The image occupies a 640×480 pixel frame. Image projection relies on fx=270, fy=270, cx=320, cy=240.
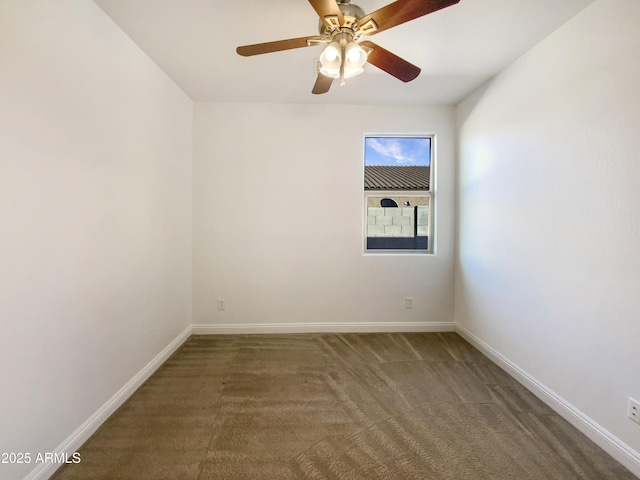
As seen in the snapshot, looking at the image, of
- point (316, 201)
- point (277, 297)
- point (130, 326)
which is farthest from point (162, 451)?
point (316, 201)

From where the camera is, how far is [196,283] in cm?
311

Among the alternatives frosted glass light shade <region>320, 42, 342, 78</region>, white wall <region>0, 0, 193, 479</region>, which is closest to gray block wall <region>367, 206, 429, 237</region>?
frosted glass light shade <region>320, 42, 342, 78</region>

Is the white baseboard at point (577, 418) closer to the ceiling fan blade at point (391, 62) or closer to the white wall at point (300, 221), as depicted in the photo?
the white wall at point (300, 221)

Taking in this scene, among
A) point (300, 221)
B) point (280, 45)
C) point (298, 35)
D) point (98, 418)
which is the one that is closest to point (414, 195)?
point (300, 221)

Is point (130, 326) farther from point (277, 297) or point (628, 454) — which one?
point (628, 454)

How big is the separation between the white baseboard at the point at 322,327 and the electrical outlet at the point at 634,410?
5.88ft

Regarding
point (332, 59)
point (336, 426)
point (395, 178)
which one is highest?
point (332, 59)

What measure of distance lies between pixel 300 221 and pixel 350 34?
76.9 inches

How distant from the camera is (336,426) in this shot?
1716 millimetres

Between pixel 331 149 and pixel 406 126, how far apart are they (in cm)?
93

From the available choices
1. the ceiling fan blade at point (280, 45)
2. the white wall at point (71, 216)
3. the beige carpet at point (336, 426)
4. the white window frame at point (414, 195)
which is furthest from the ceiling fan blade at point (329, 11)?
the beige carpet at point (336, 426)

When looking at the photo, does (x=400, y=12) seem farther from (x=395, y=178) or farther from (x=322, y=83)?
(x=395, y=178)

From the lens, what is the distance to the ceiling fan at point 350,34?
48.8 inches

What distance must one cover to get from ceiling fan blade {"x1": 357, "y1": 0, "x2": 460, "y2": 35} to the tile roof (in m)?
1.92
